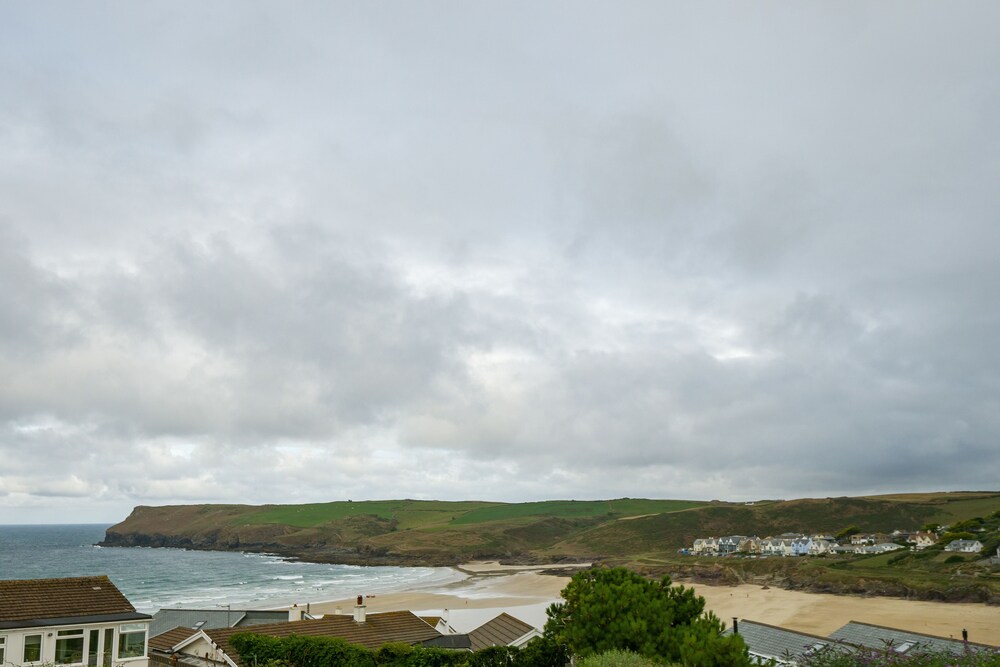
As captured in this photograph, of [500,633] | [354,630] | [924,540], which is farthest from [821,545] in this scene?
[354,630]

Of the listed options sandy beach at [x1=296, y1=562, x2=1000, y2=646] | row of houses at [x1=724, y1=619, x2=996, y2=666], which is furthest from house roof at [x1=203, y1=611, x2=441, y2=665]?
sandy beach at [x1=296, y1=562, x2=1000, y2=646]

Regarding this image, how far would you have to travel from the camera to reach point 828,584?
8338 centimetres

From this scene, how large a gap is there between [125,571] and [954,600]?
457 ft

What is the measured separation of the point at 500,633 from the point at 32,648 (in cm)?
1741

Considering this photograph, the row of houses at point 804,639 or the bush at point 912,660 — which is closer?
the bush at point 912,660

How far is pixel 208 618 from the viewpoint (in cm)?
3856

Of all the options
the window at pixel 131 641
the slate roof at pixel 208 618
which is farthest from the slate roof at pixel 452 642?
the window at pixel 131 641

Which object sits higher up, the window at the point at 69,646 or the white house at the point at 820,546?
the window at the point at 69,646

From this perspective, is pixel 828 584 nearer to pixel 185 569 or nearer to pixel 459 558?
pixel 459 558

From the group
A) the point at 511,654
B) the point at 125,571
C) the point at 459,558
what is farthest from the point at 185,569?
the point at 511,654

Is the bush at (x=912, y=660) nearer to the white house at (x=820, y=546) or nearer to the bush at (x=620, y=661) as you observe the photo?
the bush at (x=620, y=661)

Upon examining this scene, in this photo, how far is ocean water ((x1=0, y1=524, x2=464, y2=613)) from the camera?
92.3 m

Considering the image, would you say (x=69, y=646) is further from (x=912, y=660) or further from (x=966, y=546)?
(x=966, y=546)

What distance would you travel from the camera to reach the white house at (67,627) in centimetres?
2358
